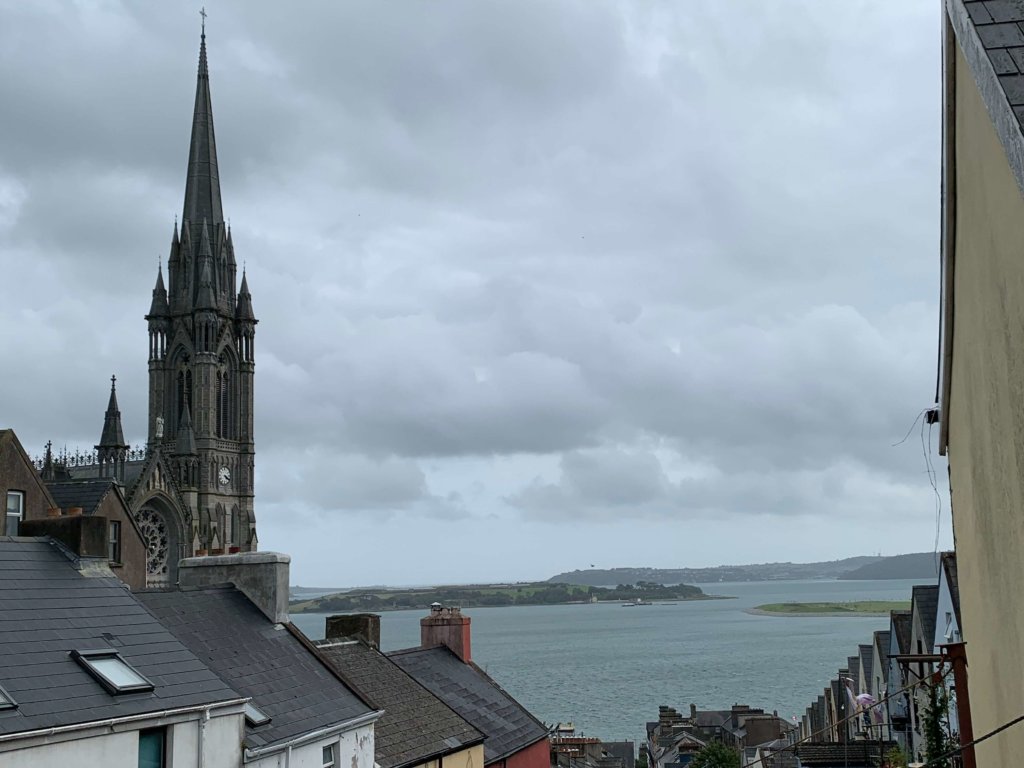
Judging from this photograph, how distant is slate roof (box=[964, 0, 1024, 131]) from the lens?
5414mm

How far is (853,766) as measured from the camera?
A: 2433 centimetres

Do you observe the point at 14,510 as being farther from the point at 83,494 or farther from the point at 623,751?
the point at 623,751

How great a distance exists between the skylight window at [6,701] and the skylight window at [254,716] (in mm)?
4176

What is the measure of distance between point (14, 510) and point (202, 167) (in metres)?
96.0

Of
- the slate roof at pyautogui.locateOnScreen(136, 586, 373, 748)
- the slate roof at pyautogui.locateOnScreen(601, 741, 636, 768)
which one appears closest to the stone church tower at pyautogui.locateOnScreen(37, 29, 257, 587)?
the slate roof at pyautogui.locateOnScreen(601, 741, 636, 768)

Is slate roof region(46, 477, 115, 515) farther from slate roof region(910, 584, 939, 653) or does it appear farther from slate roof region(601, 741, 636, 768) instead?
slate roof region(601, 741, 636, 768)

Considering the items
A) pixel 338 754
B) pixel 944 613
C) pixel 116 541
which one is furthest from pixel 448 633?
pixel 116 541

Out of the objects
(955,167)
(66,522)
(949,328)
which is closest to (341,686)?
(66,522)

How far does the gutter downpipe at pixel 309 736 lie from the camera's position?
1589 cm

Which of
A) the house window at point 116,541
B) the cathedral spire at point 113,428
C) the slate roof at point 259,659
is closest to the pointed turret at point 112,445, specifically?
the cathedral spire at point 113,428

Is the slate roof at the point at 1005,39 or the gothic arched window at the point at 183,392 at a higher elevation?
the gothic arched window at the point at 183,392

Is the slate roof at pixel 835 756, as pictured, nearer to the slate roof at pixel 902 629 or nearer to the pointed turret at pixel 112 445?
the slate roof at pixel 902 629

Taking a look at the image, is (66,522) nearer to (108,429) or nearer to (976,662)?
(976,662)

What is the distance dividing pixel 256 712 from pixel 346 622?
37.5ft
